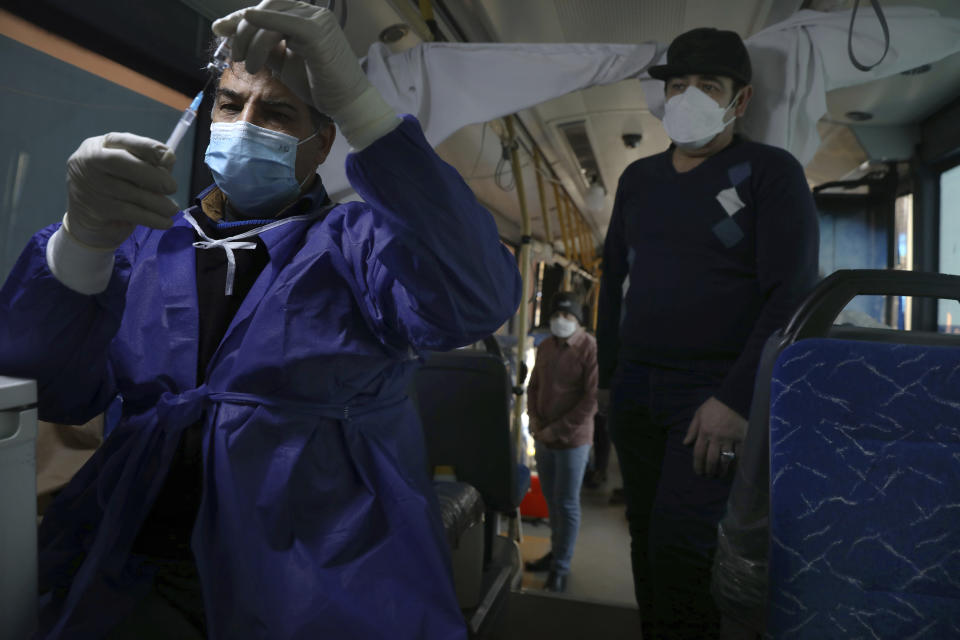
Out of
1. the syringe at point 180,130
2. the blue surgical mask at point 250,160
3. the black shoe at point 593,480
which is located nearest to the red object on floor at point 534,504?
the black shoe at point 593,480

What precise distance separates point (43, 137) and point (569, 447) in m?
3.38

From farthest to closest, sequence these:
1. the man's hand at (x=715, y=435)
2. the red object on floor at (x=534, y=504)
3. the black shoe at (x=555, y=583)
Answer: the red object on floor at (x=534, y=504), the black shoe at (x=555, y=583), the man's hand at (x=715, y=435)

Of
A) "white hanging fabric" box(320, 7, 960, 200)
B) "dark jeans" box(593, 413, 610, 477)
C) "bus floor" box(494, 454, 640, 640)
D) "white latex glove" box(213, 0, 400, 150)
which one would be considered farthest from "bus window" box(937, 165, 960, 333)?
"white latex glove" box(213, 0, 400, 150)

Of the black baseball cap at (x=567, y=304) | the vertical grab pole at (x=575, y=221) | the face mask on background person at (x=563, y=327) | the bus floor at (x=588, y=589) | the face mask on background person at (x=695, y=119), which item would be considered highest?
the vertical grab pole at (x=575, y=221)

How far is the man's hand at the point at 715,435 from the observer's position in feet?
4.92

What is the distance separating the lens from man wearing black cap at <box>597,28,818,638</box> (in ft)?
5.15

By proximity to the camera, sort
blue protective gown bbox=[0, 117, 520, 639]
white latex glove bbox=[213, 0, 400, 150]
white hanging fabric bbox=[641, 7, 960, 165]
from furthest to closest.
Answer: white hanging fabric bbox=[641, 7, 960, 165] < blue protective gown bbox=[0, 117, 520, 639] < white latex glove bbox=[213, 0, 400, 150]

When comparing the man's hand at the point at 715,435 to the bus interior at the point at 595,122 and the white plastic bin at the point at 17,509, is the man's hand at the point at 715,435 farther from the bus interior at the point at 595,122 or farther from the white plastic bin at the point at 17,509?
the white plastic bin at the point at 17,509

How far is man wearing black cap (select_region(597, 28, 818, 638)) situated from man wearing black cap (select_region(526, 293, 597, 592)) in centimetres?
230

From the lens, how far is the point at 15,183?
1801 millimetres

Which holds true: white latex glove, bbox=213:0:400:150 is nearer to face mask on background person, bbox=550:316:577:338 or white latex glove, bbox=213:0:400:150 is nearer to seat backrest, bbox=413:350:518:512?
seat backrest, bbox=413:350:518:512

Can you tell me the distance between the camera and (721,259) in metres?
1.69

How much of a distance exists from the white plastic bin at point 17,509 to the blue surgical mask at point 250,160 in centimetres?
46

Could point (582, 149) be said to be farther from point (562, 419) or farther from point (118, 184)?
point (118, 184)
